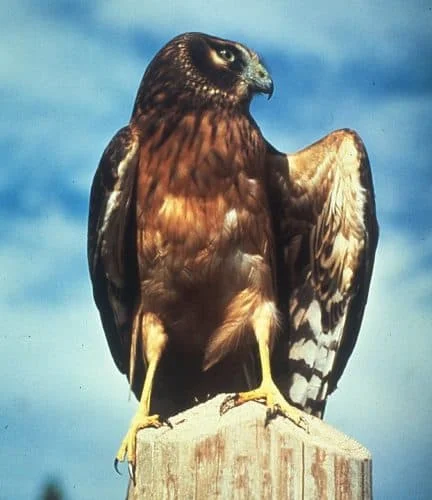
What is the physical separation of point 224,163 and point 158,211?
1.13ft

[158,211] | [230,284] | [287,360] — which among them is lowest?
[287,360]

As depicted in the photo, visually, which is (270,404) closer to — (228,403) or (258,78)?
(228,403)

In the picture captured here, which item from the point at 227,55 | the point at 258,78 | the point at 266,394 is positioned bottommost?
the point at 266,394

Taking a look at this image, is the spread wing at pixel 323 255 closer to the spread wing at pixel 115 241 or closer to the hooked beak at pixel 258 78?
the hooked beak at pixel 258 78

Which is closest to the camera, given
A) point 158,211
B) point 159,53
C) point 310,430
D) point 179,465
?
point 179,465

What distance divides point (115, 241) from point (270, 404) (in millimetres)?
1457

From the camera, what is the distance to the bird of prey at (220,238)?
417 cm

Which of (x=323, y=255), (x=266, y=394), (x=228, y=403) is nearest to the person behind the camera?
(x=228, y=403)

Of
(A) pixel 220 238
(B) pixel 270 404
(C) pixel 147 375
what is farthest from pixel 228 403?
(A) pixel 220 238

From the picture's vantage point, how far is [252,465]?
2207mm

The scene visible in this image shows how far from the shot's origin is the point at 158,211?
4.18 m

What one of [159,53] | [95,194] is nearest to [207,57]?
[159,53]

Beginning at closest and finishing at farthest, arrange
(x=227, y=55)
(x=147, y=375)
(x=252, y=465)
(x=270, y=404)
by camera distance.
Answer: (x=252, y=465) < (x=270, y=404) < (x=147, y=375) < (x=227, y=55)

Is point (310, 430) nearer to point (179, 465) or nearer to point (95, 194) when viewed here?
point (179, 465)
